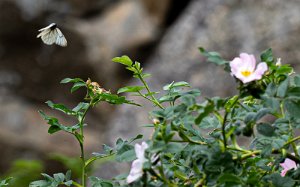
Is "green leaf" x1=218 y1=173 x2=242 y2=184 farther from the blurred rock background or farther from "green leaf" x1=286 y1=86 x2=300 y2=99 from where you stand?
the blurred rock background

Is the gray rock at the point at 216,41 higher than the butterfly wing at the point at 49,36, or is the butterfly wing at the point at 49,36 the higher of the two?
the gray rock at the point at 216,41

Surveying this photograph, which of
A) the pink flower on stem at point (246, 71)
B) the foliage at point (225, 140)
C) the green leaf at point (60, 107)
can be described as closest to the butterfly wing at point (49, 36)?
the green leaf at point (60, 107)

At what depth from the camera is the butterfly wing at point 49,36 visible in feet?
3.24

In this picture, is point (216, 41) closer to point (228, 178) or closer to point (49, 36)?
point (49, 36)

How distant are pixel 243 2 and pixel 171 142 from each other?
249 cm

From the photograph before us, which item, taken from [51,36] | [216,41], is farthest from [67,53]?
[51,36]

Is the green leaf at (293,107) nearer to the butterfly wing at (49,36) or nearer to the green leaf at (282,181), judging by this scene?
the green leaf at (282,181)

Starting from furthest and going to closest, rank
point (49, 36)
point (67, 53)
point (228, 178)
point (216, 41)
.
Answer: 1. point (67, 53)
2. point (216, 41)
3. point (49, 36)
4. point (228, 178)

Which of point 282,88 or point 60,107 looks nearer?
point 282,88

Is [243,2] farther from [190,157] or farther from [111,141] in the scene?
[190,157]

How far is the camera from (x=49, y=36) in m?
1.00

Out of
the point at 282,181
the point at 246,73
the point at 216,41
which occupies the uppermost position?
the point at 216,41

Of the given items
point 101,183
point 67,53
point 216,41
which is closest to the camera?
point 101,183

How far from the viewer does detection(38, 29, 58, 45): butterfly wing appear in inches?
38.9
